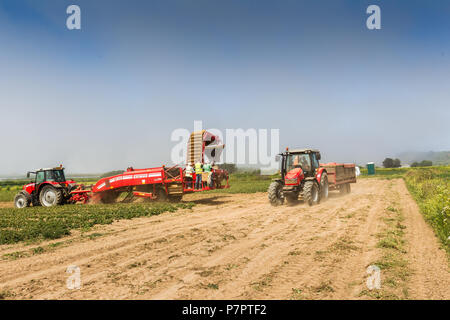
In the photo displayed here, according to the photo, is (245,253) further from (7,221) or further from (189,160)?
(189,160)

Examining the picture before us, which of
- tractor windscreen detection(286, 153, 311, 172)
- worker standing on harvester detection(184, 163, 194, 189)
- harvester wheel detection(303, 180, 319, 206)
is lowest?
harvester wheel detection(303, 180, 319, 206)

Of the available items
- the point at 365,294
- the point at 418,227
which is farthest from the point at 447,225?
the point at 365,294

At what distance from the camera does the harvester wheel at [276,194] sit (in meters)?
12.9

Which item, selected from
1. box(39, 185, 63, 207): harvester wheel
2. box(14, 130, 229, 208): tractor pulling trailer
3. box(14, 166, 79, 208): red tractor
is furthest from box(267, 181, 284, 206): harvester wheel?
box(39, 185, 63, 207): harvester wheel

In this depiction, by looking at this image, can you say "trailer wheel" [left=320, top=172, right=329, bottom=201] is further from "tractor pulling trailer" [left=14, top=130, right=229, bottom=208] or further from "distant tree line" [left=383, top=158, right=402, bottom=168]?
"distant tree line" [left=383, top=158, right=402, bottom=168]

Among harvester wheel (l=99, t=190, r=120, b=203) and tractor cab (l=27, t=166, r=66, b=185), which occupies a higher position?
tractor cab (l=27, t=166, r=66, b=185)

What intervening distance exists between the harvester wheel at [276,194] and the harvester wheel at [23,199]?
13.6m

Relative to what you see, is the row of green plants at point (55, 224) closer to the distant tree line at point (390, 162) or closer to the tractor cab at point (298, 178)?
the tractor cab at point (298, 178)

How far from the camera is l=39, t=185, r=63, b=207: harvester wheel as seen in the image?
15750 millimetres

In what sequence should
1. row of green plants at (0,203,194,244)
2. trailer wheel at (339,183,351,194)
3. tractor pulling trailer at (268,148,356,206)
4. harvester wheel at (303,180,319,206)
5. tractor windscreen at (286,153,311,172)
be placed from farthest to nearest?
trailer wheel at (339,183,351,194)
tractor windscreen at (286,153,311,172)
tractor pulling trailer at (268,148,356,206)
harvester wheel at (303,180,319,206)
row of green plants at (0,203,194,244)

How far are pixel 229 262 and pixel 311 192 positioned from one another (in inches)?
318

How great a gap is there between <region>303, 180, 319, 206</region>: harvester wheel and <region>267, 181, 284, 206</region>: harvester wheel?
1.25 meters
